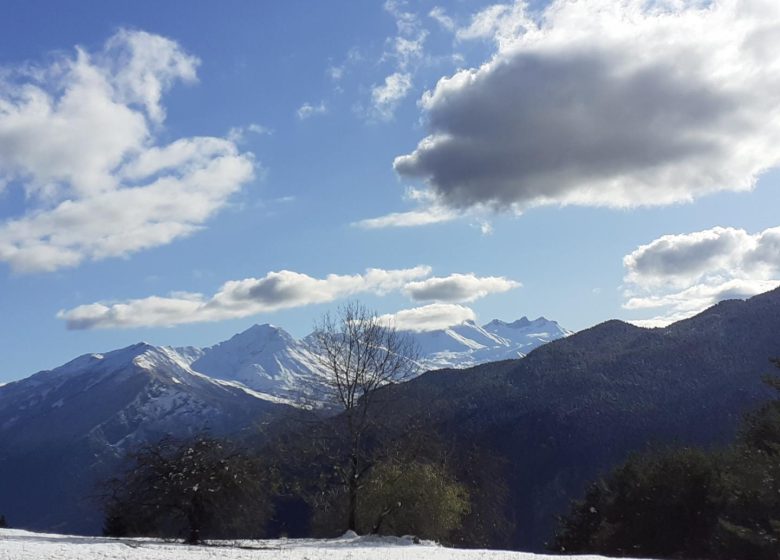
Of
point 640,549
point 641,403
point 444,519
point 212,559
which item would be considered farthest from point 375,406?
point 641,403

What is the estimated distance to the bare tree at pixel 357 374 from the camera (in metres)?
38.2

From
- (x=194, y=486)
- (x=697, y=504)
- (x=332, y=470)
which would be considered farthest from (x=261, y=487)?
(x=697, y=504)

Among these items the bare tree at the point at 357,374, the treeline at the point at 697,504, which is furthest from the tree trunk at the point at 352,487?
the treeline at the point at 697,504

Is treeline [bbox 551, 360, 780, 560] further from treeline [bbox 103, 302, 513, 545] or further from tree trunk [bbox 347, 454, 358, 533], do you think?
tree trunk [bbox 347, 454, 358, 533]

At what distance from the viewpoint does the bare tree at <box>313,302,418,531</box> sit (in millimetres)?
38250

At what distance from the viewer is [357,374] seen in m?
39.0

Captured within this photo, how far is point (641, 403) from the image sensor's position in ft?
561

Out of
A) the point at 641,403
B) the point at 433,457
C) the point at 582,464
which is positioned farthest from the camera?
the point at 641,403

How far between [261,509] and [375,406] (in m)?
9.86

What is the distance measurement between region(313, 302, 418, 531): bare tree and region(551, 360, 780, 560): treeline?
15.1 metres

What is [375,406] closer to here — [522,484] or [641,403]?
[522,484]

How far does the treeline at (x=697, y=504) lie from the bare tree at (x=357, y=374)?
15.1 meters

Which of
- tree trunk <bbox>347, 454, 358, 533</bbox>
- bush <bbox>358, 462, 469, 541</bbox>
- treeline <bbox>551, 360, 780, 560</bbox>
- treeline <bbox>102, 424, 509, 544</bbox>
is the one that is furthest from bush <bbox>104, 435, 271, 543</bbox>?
treeline <bbox>551, 360, 780, 560</bbox>

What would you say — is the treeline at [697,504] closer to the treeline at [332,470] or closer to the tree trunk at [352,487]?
the treeline at [332,470]
